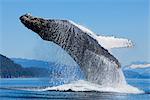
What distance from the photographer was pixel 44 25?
15812 millimetres

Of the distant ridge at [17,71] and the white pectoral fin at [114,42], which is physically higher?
the distant ridge at [17,71]

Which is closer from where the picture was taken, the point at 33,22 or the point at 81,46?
the point at 33,22

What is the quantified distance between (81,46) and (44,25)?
3.57 feet

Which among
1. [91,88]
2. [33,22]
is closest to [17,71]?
[91,88]

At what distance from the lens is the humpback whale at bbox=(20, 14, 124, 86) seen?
618 inches

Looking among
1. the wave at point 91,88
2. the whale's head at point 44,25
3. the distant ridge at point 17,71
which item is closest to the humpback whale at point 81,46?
the whale's head at point 44,25

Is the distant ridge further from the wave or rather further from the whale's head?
the whale's head

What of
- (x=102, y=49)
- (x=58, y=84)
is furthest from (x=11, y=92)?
(x=102, y=49)

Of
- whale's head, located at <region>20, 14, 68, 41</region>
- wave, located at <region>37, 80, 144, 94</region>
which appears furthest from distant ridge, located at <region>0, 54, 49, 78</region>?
whale's head, located at <region>20, 14, 68, 41</region>

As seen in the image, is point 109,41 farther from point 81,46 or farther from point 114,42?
point 81,46

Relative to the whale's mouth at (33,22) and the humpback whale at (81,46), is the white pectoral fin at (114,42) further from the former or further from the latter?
the whale's mouth at (33,22)

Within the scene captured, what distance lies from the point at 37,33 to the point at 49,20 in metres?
0.52

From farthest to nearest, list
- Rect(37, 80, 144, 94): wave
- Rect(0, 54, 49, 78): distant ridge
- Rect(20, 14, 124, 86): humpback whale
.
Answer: Rect(0, 54, 49, 78): distant ridge, Rect(37, 80, 144, 94): wave, Rect(20, 14, 124, 86): humpback whale

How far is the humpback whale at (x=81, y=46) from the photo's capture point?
15.7m
